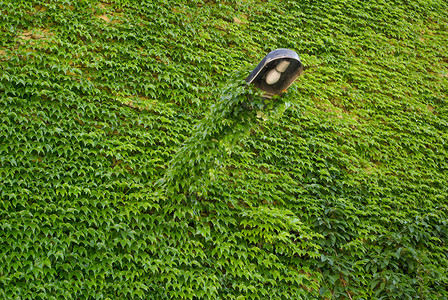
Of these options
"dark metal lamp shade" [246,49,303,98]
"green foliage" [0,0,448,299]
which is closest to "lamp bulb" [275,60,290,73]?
"dark metal lamp shade" [246,49,303,98]

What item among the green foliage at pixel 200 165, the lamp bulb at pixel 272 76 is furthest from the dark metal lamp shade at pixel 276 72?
the green foliage at pixel 200 165

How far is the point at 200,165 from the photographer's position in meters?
3.68

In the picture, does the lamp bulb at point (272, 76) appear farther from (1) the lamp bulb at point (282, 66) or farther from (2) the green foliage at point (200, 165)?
(2) the green foliage at point (200, 165)

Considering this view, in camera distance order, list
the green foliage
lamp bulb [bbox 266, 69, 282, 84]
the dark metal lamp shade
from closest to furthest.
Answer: the dark metal lamp shade → lamp bulb [bbox 266, 69, 282, 84] → the green foliage

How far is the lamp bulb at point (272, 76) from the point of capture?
3117mm

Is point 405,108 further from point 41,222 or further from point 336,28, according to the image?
point 41,222

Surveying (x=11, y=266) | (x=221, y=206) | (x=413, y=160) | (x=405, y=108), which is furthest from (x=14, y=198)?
(x=405, y=108)

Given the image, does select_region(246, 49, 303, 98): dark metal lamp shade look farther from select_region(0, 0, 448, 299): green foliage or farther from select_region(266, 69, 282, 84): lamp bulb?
select_region(0, 0, 448, 299): green foliage

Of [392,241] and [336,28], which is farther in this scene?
[336,28]

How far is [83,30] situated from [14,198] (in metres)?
2.21

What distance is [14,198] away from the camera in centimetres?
342

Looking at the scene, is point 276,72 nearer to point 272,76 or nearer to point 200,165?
point 272,76

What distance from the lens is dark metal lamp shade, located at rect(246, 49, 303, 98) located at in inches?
117

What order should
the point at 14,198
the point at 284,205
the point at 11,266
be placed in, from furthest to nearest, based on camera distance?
1. the point at 284,205
2. the point at 14,198
3. the point at 11,266
